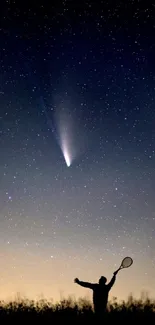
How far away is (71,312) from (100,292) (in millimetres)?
1973

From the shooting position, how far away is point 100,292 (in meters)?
9.09

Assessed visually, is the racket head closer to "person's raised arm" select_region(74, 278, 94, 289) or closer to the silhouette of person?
the silhouette of person

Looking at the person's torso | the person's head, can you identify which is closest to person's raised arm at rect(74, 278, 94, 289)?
the person's torso

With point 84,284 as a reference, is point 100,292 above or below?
below

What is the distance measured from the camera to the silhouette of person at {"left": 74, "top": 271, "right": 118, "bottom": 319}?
895cm

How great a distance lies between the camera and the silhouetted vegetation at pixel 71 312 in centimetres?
959

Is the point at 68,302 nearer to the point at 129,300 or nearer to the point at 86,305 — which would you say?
the point at 86,305

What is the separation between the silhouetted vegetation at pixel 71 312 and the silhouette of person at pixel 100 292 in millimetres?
297

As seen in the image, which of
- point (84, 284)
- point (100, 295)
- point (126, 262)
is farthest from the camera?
point (126, 262)

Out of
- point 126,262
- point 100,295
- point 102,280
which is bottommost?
point 100,295

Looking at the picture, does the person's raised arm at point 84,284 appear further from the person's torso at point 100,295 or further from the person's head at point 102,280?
the person's head at point 102,280

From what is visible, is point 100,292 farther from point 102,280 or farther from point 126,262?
point 126,262

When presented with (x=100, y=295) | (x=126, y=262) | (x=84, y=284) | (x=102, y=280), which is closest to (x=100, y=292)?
(x=100, y=295)

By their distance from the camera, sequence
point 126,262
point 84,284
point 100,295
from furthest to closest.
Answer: point 126,262 → point 84,284 → point 100,295
